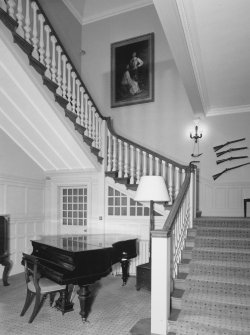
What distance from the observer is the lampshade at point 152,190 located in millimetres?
4332

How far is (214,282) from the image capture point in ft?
11.5

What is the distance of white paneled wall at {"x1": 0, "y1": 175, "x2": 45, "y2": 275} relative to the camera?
5.37 metres

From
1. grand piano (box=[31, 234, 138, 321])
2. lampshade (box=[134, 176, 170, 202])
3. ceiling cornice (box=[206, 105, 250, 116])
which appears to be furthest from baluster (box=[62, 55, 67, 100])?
ceiling cornice (box=[206, 105, 250, 116])

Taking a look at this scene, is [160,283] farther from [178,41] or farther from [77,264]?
[178,41]

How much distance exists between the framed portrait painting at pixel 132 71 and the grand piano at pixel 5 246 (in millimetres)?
3589

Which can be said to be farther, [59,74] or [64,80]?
[64,80]

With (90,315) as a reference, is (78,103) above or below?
above

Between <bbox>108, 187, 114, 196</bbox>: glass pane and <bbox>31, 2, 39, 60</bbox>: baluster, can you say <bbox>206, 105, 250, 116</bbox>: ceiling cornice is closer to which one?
<bbox>108, 187, 114, 196</bbox>: glass pane

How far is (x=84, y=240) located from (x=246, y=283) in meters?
2.24

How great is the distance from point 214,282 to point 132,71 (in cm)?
502

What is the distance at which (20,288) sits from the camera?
4.76m

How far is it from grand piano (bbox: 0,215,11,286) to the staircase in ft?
9.50

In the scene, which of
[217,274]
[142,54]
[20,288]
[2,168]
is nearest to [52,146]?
[2,168]

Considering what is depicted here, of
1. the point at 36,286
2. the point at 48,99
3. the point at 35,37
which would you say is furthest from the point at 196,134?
the point at 36,286
